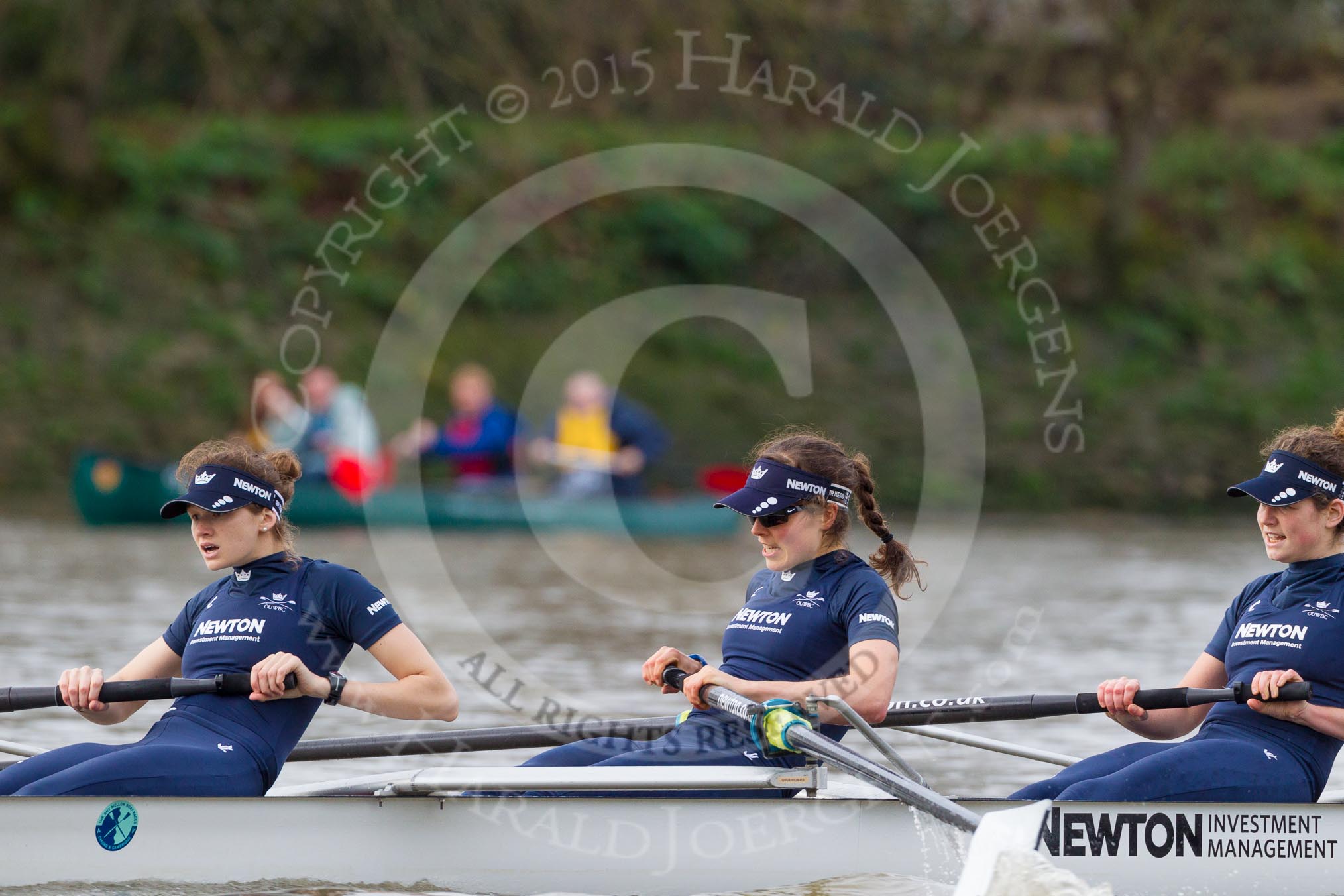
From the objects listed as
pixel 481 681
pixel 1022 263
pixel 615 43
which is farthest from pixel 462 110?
pixel 481 681

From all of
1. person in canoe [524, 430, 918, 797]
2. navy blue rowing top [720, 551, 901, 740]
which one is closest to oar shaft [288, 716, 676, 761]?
person in canoe [524, 430, 918, 797]

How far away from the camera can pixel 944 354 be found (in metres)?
21.7

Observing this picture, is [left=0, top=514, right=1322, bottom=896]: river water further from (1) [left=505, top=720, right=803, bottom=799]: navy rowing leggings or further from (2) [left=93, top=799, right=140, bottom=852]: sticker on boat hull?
(2) [left=93, top=799, right=140, bottom=852]: sticker on boat hull

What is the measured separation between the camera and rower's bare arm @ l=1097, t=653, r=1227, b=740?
507 cm

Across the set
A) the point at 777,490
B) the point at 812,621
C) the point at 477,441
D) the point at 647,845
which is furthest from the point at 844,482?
the point at 477,441

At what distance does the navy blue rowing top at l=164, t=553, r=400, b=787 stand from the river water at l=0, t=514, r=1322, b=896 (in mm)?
1488

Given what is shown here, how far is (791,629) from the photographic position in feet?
16.4

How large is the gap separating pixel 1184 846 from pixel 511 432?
12.4m

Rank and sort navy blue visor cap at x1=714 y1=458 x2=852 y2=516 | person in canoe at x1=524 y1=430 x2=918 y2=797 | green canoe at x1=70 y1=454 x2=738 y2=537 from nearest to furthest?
1. person in canoe at x1=524 y1=430 x2=918 y2=797
2. navy blue visor cap at x1=714 y1=458 x2=852 y2=516
3. green canoe at x1=70 y1=454 x2=738 y2=537

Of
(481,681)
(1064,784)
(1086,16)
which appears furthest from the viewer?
(1086,16)

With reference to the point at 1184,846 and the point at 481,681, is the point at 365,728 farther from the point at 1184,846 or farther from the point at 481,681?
the point at 1184,846

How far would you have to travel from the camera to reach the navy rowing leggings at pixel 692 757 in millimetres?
4902

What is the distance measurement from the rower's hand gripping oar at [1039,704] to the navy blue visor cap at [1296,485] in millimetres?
518

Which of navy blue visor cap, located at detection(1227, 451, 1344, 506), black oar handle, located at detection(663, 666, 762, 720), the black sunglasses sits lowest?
black oar handle, located at detection(663, 666, 762, 720)
